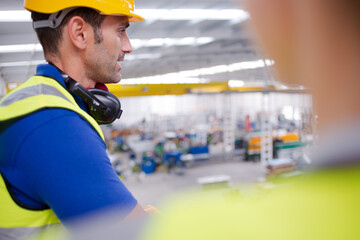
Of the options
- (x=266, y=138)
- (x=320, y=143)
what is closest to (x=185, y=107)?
(x=266, y=138)

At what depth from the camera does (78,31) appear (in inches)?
36.6

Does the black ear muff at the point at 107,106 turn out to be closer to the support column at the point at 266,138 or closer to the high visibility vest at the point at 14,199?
the high visibility vest at the point at 14,199

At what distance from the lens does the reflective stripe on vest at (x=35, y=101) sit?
2.13 ft

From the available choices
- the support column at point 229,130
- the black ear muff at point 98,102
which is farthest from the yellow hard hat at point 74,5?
the support column at point 229,130

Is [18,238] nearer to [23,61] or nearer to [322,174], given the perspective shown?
[322,174]

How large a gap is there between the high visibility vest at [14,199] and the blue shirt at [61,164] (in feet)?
0.08

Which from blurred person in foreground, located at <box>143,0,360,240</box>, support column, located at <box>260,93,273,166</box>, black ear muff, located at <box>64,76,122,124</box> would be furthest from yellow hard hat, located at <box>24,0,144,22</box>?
support column, located at <box>260,93,273,166</box>

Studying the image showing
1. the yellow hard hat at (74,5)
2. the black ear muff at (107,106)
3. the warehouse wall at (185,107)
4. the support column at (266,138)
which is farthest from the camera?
the warehouse wall at (185,107)

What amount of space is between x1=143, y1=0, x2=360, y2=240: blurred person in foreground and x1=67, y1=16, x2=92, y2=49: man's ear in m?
Result: 0.77

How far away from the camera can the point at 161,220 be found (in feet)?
0.90

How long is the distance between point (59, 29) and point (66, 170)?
0.56m

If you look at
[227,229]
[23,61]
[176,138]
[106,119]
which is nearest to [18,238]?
[106,119]

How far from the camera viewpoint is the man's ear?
0.91m

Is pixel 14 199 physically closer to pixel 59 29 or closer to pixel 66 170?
pixel 66 170
